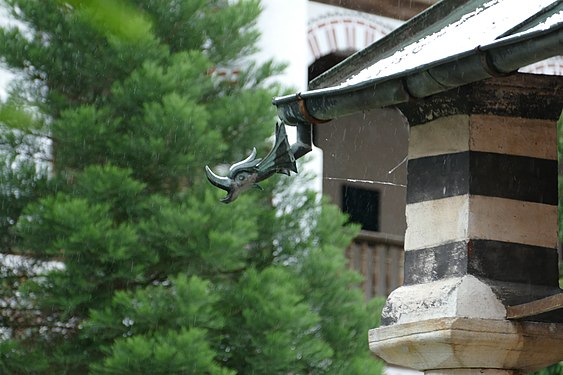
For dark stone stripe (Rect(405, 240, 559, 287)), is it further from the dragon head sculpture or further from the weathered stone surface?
the dragon head sculpture

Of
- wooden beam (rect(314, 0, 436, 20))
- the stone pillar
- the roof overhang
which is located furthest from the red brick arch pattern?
the stone pillar

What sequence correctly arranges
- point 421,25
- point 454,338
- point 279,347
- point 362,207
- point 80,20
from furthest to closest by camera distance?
point 362,207 → point 80,20 → point 279,347 → point 421,25 → point 454,338

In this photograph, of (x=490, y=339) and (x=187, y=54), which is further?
(x=187, y=54)

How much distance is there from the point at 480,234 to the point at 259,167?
884 mm

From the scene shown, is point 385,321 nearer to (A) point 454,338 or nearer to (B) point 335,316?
(A) point 454,338

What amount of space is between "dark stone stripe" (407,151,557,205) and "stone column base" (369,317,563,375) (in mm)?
475

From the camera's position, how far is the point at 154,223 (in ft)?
32.7

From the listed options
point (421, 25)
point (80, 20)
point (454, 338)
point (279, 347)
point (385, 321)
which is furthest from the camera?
point (80, 20)

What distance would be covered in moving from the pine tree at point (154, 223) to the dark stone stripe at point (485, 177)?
164 inches

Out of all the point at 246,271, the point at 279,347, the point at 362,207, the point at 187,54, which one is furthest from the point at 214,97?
the point at 362,207

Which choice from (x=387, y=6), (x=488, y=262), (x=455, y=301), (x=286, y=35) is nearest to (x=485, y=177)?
(x=488, y=262)

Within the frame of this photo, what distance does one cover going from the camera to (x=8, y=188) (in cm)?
1030

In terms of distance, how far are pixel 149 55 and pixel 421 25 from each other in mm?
4884

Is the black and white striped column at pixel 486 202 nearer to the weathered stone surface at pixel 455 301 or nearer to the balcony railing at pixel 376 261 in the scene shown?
the weathered stone surface at pixel 455 301
